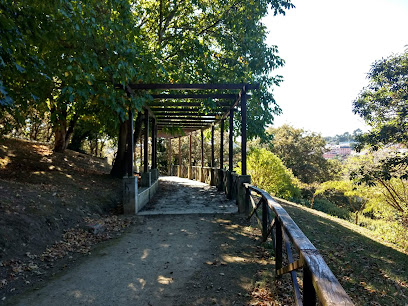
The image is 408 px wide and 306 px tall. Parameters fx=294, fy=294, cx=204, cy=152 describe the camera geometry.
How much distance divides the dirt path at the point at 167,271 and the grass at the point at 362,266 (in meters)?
1.76

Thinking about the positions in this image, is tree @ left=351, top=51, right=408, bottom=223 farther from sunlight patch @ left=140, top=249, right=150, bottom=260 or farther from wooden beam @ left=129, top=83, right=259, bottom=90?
sunlight patch @ left=140, top=249, right=150, bottom=260

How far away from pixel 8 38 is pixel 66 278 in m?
3.68

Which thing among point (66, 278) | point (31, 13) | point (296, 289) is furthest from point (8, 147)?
point (296, 289)

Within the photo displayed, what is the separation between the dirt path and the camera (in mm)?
3564

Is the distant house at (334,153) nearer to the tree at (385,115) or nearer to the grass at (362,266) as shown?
the tree at (385,115)

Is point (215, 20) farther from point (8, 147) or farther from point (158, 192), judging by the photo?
point (8, 147)

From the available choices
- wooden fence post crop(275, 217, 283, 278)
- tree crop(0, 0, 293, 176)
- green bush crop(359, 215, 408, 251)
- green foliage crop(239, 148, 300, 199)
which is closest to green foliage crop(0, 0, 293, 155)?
tree crop(0, 0, 293, 176)

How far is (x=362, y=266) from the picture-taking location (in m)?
6.32

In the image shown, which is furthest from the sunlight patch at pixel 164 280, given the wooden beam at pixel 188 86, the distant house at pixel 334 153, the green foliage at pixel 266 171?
the distant house at pixel 334 153

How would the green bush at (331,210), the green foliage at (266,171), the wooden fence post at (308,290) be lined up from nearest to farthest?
1. the wooden fence post at (308,290)
2. the green foliage at (266,171)
3. the green bush at (331,210)

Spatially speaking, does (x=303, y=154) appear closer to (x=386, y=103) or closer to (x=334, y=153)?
(x=386, y=103)

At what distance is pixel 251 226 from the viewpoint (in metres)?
6.85

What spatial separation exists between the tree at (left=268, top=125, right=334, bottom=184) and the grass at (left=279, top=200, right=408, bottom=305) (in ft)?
63.6

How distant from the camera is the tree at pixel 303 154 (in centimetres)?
2833
